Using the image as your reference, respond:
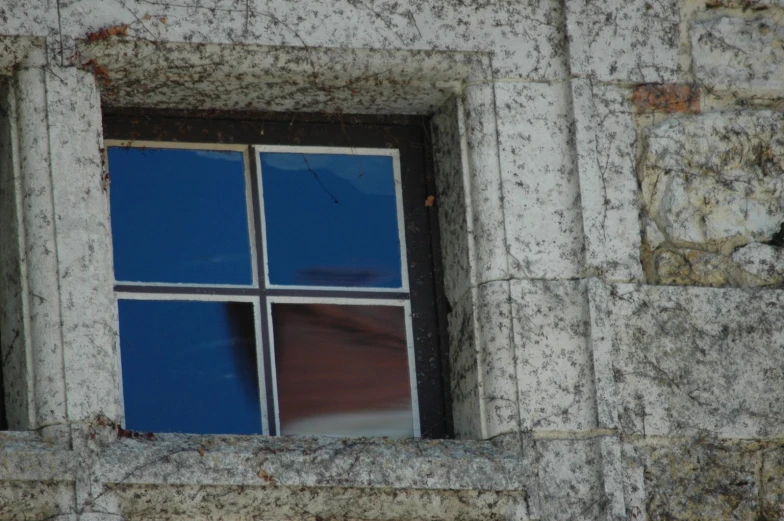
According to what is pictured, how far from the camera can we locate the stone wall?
4.30m

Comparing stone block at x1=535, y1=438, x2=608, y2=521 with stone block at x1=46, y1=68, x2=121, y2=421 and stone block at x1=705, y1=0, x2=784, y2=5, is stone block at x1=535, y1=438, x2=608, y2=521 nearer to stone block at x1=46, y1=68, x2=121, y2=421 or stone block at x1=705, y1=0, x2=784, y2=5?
stone block at x1=46, y1=68, x2=121, y2=421

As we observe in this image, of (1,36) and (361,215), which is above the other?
(1,36)

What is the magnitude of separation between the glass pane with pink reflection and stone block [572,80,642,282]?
2.10 ft

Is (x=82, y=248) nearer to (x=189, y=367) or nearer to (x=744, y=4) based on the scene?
(x=189, y=367)

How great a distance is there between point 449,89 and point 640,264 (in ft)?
2.46

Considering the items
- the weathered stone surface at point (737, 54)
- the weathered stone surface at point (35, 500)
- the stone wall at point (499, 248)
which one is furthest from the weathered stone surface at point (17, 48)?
the weathered stone surface at point (737, 54)

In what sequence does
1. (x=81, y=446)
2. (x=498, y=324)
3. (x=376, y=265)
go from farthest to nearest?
(x=376, y=265) → (x=498, y=324) → (x=81, y=446)

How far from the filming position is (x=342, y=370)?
4.79 m

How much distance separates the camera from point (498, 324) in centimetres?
459

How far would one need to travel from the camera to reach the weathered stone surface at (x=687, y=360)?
459 cm

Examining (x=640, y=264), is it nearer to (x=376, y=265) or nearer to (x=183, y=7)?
(x=376, y=265)

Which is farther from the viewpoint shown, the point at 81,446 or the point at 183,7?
the point at 183,7

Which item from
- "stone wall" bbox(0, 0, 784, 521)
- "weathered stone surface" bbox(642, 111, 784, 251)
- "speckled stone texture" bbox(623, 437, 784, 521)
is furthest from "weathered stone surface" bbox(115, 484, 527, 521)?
"weathered stone surface" bbox(642, 111, 784, 251)

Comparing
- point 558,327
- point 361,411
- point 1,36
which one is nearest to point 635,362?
point 558,327
